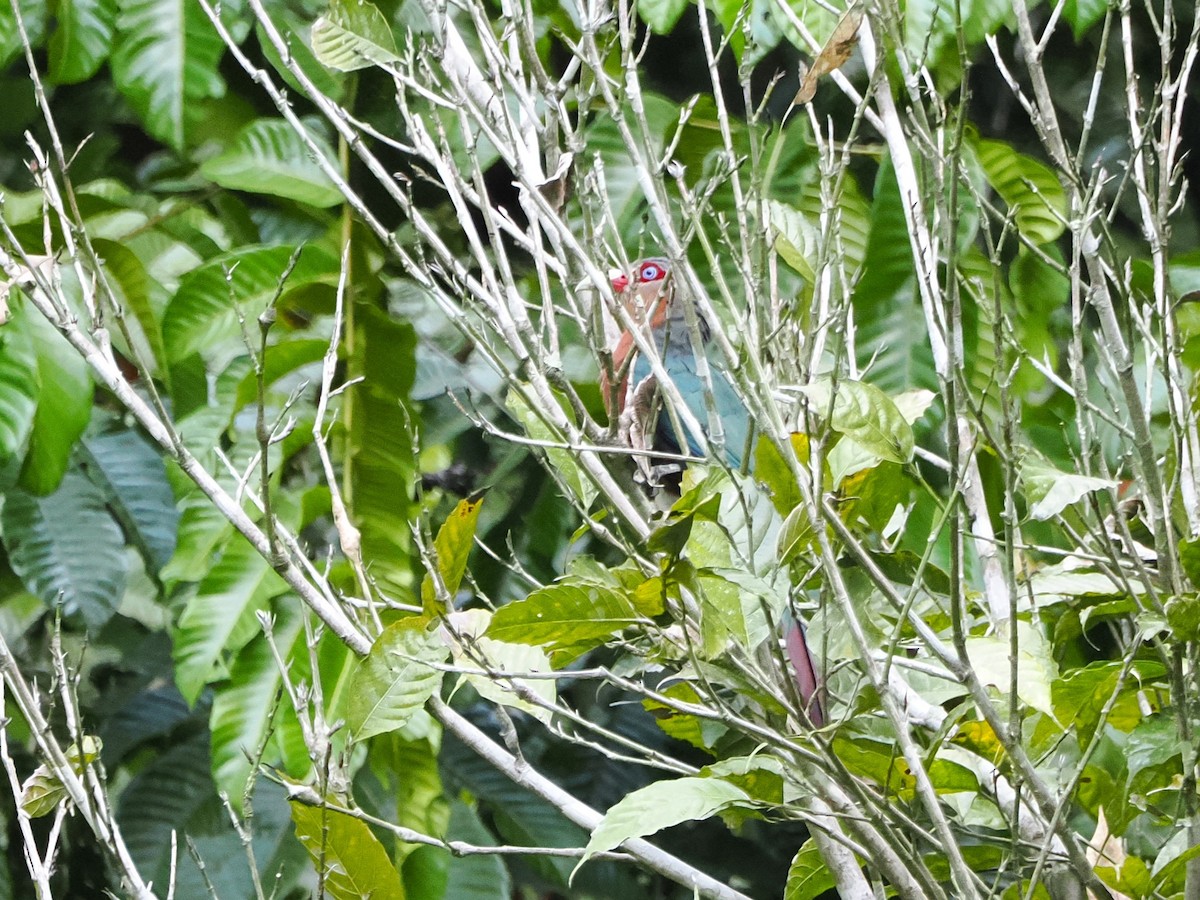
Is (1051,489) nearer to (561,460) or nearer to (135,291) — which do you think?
(561,460)

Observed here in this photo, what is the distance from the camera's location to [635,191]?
1.76 m

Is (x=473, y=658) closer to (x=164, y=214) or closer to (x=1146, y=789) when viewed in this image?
(x=1146, y=789)

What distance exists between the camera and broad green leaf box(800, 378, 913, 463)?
0.81 m

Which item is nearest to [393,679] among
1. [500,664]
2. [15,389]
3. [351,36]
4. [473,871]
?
[500,664]

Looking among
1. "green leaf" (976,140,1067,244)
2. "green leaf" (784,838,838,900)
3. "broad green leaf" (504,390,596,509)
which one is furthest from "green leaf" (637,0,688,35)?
"green leaf" (784,838,838,900)

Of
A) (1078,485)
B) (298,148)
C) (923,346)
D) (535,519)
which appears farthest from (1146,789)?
(298,148)

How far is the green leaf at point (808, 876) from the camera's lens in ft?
3.27

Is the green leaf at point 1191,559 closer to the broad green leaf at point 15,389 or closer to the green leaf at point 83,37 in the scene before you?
the broad green leaf at point 15,389

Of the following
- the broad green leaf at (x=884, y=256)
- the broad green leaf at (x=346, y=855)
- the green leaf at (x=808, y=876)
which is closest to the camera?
the broad green leaf at (x=346, y=855)

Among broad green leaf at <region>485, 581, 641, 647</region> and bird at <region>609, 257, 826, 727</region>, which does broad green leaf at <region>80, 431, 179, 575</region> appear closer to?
bird at <region>609, 257, 826, 727</region>

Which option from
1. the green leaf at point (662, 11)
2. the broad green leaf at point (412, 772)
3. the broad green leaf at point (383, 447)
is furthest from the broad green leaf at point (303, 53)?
the broad green leaf at point (412, 772)

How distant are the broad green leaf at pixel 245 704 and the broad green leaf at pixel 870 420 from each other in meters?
0.92

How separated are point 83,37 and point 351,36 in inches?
32.8

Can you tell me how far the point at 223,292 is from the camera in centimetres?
167
